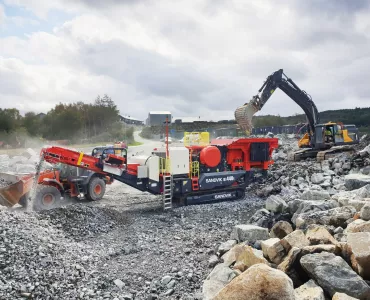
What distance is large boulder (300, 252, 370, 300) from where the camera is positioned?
4223 millimetres

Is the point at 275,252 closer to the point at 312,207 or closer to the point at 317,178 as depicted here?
the point at 312,207

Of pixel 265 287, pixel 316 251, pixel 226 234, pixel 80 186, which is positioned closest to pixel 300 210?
pixel 226 234

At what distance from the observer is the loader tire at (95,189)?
1225 centimetres

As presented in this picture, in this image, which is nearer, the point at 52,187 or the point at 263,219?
the point at 263,219

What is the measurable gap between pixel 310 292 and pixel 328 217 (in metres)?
2.67

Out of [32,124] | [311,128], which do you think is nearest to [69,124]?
[32,124]

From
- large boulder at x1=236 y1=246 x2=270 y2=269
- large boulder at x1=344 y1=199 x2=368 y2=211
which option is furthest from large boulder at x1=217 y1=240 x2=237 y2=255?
large boulder at x1=344 y1=199 x2=368 y2=211

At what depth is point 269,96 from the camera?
1602 cm

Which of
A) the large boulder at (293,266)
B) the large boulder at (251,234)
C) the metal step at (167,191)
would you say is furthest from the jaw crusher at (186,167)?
the large boulder at (293,266)

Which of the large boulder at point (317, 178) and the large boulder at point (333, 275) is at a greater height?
the large boulder at point (317, 178)

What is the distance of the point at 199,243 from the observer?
737cm

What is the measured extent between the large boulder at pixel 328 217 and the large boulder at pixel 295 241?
1146 mm

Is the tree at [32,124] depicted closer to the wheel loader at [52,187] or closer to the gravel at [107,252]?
the wheel loader at [52,187]

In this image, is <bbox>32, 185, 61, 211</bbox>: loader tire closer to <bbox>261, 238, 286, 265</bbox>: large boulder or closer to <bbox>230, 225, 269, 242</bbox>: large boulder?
<bbox>230, 225, 269, 242</bbox>: large boulder
